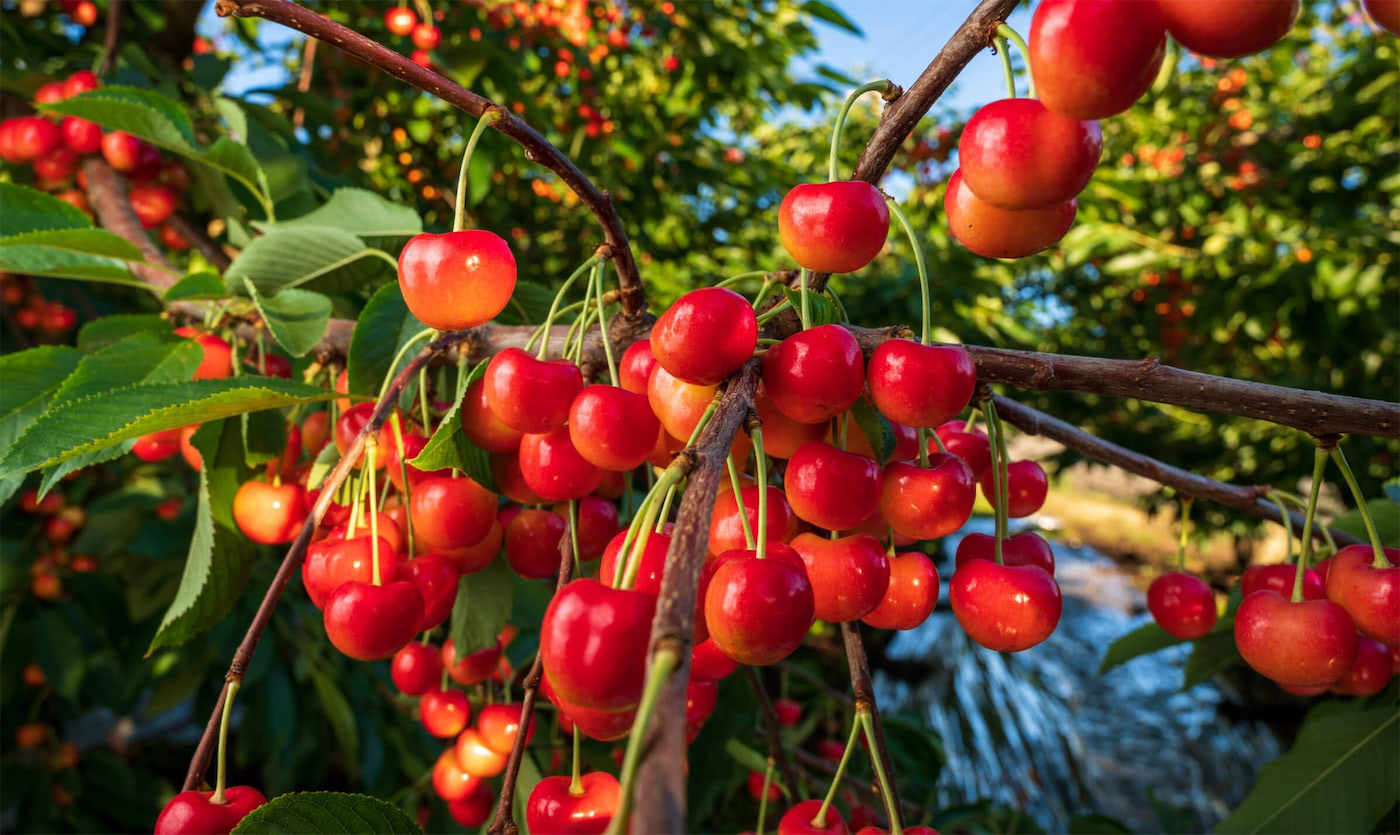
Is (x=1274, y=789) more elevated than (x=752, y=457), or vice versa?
(x=752, y=457)

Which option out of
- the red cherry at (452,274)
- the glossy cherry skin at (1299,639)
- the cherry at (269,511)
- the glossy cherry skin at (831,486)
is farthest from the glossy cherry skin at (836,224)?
the cherry at (269,511)

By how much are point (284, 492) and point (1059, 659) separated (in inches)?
209

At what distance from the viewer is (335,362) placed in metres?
1.08

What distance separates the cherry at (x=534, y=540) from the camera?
87 centimetres

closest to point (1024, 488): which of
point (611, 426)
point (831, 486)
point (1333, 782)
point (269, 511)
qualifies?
point (831, 486)

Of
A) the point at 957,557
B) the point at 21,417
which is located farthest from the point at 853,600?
the point at 21,417

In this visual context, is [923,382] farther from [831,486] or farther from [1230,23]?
[1230,23]

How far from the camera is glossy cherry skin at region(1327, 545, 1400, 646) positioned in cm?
71

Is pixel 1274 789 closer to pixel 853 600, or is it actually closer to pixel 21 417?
pixel 853 600

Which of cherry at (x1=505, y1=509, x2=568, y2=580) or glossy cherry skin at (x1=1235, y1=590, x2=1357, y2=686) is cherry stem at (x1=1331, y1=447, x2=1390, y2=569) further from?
cherry at (x1=505, y1=509, x2=568, y2=580)

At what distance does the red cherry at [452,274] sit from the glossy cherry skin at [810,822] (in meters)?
0.49

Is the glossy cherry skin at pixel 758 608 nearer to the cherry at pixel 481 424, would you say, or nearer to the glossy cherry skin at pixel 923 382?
the glossy cherry skin at pixel 923 382

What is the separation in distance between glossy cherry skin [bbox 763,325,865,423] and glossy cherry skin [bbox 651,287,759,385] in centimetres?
3

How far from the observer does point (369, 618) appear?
0.68 metres
